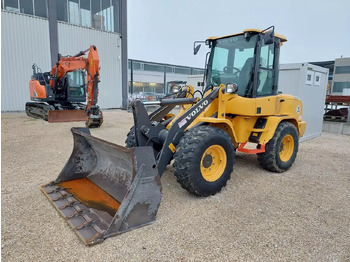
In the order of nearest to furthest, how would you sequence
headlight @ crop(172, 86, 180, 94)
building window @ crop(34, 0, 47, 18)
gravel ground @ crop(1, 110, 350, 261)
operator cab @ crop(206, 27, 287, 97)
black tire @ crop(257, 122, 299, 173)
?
1. gravel ground @ crop(1, 110, 350, 261)
2. operator cab @ crop(206, 27, 287, 97)
3. black tire @ crop(257, 122, 299, 173)
4. headlight @ crop(172, 86, 180, 94)
5. building window @ crop(34, 0, 47, 18)

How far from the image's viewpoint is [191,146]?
3256 mm

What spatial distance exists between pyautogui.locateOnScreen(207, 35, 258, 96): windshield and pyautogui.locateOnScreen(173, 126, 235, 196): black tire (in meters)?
1.25

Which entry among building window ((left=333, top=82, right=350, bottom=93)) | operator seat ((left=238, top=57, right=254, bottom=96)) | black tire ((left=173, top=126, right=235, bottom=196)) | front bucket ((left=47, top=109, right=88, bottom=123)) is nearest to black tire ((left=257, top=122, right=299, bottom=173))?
operator seat ((left=238, top=57, right=254, bottom=96))

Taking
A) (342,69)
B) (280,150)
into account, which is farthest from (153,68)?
(280,150)

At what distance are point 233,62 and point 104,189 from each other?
310cm

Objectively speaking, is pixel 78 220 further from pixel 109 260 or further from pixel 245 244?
pixel 245 244

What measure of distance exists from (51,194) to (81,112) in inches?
315

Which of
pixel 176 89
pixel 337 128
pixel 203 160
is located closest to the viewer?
pixel 203 160

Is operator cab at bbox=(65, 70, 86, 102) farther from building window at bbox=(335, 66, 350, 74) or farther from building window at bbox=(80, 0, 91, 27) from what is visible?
building window at bbox=(335, 66, 350, 74)

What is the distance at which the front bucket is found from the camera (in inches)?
400

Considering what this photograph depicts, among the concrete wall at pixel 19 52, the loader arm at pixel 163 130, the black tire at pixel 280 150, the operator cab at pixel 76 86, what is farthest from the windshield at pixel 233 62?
the concrete wall at pixel 19 52

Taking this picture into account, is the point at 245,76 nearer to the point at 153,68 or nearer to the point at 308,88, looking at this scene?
the point at 308,88

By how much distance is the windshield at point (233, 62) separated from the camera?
432 centimetres

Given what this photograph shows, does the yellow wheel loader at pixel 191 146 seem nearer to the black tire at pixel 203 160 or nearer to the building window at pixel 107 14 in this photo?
the black tire at pixel 203 160
